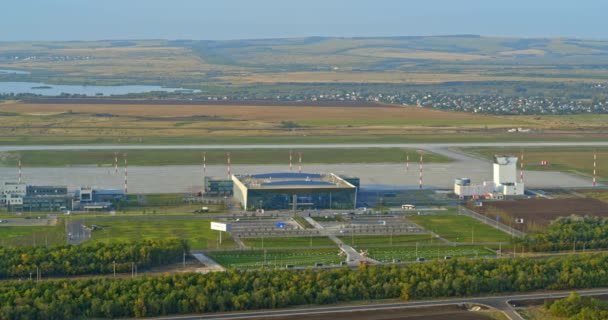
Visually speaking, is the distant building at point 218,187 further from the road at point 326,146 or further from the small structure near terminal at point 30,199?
the road at point 326,146

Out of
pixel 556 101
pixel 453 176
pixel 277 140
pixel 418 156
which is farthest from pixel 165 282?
pixel 556 101

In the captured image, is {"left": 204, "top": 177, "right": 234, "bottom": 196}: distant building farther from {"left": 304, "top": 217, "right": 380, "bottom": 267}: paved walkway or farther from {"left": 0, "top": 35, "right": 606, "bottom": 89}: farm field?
{"left": 0, "top": 35, "right": 606, "bottom": 89}: farm field

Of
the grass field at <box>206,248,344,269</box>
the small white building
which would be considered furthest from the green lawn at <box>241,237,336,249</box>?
the small white building

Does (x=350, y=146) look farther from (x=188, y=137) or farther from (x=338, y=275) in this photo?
(x=338, y=275)

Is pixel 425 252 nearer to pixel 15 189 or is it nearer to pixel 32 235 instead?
pixel 32 235

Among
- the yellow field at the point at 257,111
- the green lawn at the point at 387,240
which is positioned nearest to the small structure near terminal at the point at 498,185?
the green lawn at the point at 387,240

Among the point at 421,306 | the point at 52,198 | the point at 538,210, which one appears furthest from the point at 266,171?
the point at 421,306
